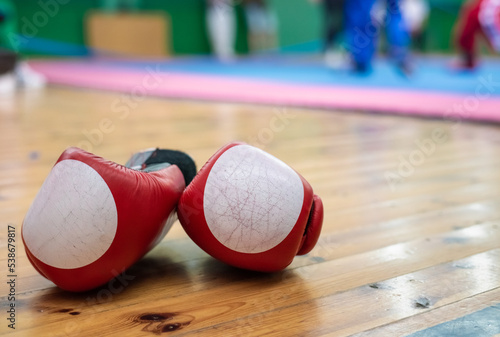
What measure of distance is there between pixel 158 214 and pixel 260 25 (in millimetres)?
9142

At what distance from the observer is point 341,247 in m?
1.29

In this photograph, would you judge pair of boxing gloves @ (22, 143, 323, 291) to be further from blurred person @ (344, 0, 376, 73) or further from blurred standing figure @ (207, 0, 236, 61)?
blurred standing figure @ (207, 0, 236, 61)

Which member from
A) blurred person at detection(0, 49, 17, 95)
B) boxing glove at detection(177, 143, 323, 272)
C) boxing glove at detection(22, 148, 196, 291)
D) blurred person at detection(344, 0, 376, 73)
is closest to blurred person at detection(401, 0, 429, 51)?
blurred person at detection(344, 0, 376, 73)

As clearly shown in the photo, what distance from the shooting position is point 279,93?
4.42m

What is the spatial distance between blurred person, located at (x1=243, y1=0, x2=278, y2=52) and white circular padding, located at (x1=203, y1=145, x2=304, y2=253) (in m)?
8.64

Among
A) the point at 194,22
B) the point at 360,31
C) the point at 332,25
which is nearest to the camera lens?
the point at 360,31

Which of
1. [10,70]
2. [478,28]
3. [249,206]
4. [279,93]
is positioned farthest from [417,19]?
[249,206]

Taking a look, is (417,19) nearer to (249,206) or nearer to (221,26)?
(221,26)

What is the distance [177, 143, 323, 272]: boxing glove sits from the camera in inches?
42.6

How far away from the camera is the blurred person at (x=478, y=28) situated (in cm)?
456

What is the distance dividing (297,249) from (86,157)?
391mm

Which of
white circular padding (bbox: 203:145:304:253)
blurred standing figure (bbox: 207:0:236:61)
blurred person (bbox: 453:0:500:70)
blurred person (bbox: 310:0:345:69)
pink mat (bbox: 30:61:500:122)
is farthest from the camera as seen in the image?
blurred standing figure (bbox: 207:0:236:61)

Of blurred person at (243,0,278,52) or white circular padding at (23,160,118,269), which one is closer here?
white circular padding at (23,160,118,269)

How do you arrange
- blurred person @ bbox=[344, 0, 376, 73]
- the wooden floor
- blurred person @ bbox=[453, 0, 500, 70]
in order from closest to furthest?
the wooden floor → blurred person @ bbox=[453, 0, 500, 70] → blurred person @ bbox=[344, 0, 376, 73]
